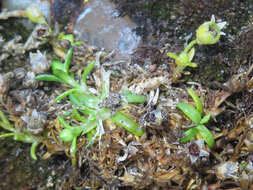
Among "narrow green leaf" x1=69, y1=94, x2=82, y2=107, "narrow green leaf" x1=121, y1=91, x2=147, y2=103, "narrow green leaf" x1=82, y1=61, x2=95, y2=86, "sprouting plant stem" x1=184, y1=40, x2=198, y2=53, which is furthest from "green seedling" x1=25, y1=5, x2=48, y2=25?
"sprouting plant stem" x1=184, y1=40, x2=198, y2=53

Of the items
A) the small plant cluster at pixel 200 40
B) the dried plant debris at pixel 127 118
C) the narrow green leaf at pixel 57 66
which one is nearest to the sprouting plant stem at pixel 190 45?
the small plant cluster at pixel 200 40

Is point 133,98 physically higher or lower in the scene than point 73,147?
higher

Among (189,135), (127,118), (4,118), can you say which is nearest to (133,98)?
(127,118)

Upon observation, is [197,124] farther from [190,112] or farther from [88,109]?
[88,109]

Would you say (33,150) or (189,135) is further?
(33,150)

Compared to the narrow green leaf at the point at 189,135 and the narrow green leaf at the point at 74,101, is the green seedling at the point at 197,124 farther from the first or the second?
the narrow green leaf at the point at 74,101
